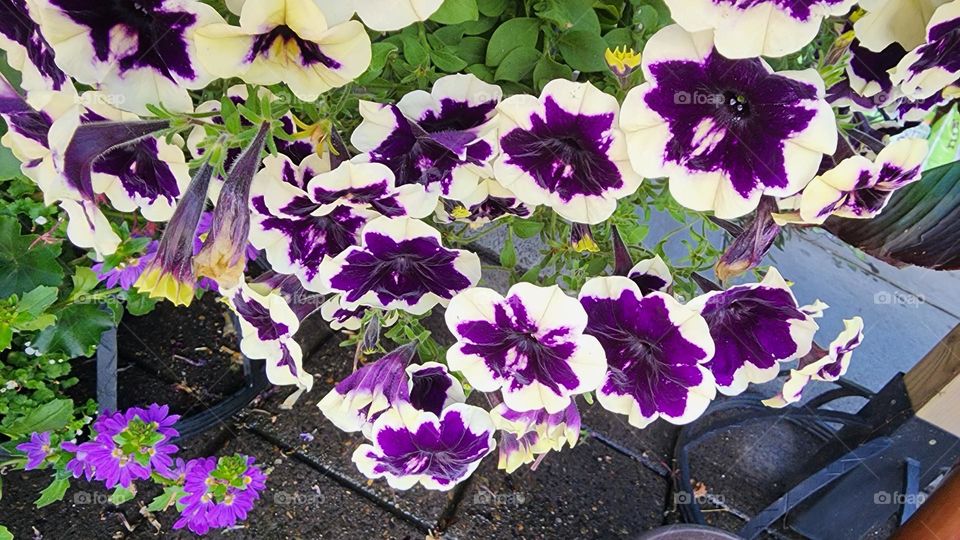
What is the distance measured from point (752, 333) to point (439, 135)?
46 cm

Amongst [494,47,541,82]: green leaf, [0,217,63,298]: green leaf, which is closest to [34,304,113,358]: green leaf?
[0,217,63,298]: green leaf

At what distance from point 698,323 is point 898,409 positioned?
98cm

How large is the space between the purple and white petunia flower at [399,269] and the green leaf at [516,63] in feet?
0.85

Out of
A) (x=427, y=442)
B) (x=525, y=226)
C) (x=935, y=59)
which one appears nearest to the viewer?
(x=935, y=59)

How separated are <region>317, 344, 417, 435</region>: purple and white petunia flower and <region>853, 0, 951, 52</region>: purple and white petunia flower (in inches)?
27.4

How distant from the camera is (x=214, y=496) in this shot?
55.1 inches

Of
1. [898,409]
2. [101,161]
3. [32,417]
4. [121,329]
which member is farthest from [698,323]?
[121,329]

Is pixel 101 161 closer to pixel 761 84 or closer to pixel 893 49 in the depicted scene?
pixel 761 84

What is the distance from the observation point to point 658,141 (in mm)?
746

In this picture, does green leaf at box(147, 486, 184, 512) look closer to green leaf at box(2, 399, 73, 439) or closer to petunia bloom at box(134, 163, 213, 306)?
green leaf at box(2, 399, 73, 439)

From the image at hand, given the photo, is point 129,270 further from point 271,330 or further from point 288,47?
point 288,47

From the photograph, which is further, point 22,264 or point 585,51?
point 22,264

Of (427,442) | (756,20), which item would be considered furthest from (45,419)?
(756,20)

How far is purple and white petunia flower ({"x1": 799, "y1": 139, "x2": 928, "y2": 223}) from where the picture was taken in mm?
747
